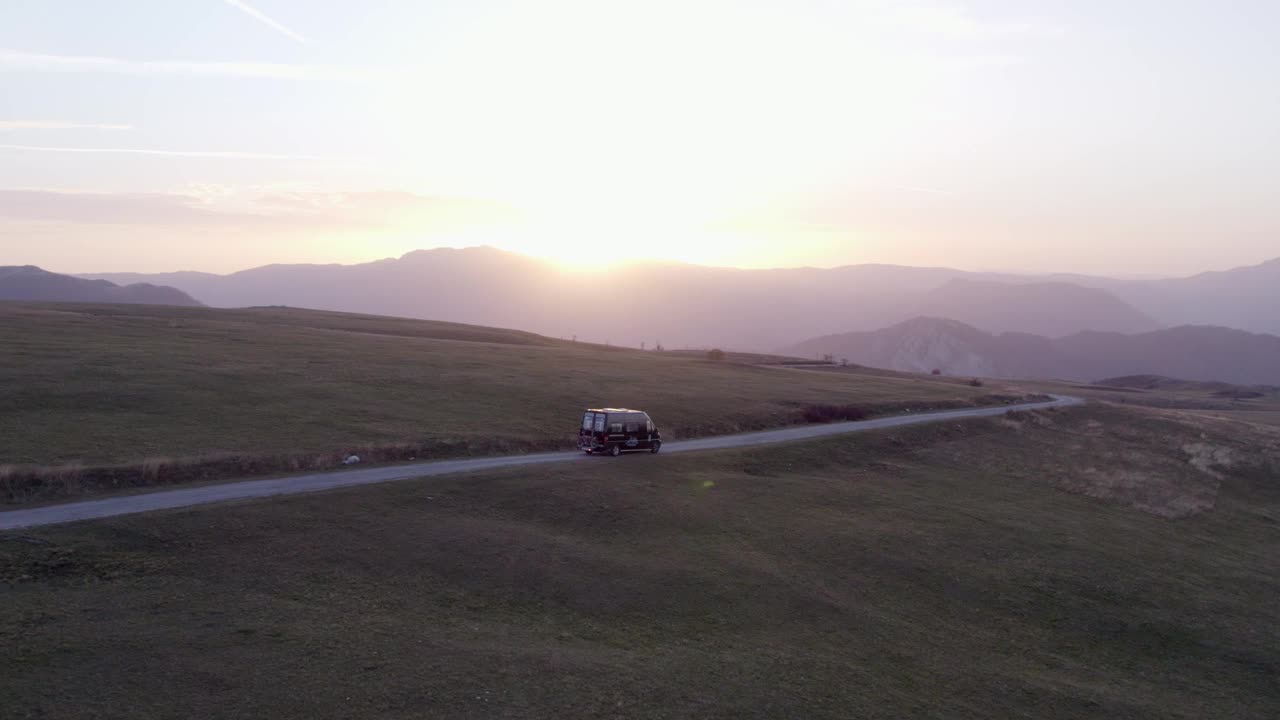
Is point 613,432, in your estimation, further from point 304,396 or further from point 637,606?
point 304,396

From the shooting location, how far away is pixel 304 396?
4831 centimetres

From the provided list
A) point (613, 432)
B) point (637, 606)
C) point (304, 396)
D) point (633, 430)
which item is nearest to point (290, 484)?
point (637, 606)

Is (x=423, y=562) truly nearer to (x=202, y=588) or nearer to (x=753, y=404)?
(x=202, y=588)

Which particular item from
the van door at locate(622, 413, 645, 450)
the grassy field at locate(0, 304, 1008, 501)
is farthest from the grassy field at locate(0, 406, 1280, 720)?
the grassy field at locate(0, 304, 1008, 501)

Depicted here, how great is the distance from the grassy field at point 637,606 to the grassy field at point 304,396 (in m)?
7.47

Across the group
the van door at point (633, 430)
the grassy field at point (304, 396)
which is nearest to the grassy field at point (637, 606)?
the van door at point (633, 430)

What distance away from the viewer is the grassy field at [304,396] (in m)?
34.6

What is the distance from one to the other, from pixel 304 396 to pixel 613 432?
19.4 m

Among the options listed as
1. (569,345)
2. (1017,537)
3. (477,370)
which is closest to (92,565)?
(1017,537)

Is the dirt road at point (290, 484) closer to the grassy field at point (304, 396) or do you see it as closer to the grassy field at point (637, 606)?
the grassy field at point (637, 606)

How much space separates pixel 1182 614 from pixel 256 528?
33.8 meters

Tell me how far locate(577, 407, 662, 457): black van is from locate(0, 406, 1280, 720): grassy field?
1.40m

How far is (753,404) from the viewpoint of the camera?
63.7 m

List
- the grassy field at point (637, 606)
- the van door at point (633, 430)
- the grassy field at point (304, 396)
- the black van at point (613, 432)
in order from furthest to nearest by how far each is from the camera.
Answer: the van door at point (633, 430) < the black van at point (613, 432) < the grassy field at point (304, 396) < the grassy field at point (637, 606)
